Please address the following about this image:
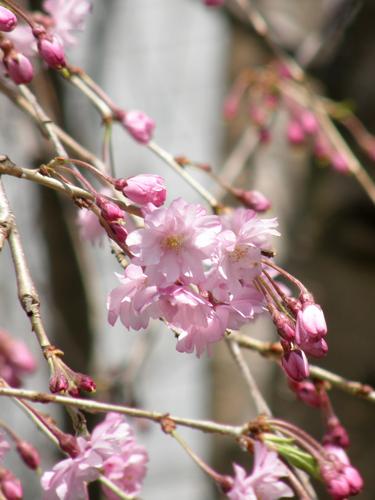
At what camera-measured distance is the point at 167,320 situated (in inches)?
40.3

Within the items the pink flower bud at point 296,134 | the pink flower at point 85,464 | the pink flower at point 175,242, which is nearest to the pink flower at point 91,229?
the pink flower at point 85,464

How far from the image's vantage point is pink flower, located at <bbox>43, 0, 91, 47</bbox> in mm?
1603

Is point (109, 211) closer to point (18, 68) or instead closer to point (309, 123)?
point (18, 68)

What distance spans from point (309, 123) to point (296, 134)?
0.05 metres

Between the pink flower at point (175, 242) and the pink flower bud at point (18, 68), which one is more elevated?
the pink flower at point (175, 242)

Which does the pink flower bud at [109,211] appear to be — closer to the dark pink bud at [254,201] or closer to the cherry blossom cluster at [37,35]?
the cherry blossom cluster at [37,35]

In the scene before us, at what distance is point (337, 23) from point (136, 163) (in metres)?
1.52

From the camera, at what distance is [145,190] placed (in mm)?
1026

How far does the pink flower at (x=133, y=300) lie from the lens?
101 cm

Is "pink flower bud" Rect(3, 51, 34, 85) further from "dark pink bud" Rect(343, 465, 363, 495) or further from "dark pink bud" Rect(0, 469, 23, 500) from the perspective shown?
"dark pink bud" Rect(343, 465, 363, 495)

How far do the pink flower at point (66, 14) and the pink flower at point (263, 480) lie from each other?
0.85m

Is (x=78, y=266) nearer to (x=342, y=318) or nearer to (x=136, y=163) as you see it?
(x=342, y=318)

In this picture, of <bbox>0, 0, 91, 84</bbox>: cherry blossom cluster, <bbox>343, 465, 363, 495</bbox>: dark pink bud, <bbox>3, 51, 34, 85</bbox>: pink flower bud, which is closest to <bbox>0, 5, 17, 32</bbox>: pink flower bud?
<bbox>0, 0, 91, 84</bbox>: cherry blossom cluster

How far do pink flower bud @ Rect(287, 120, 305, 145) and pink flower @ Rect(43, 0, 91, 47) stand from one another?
102 centimetres
